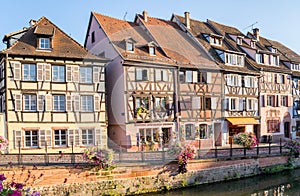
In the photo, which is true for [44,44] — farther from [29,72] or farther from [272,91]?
[272,91]

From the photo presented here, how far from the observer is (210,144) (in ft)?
78.2

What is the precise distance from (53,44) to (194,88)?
34.0 feet

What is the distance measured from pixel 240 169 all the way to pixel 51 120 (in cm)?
1115

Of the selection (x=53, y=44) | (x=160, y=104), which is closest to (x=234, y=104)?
(x=160, y=104)

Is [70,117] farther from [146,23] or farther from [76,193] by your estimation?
[146,23]

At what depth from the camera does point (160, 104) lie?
21719mm

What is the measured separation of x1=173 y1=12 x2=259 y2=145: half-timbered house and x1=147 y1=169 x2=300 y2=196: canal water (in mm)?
7443

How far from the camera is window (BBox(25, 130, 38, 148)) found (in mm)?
18022

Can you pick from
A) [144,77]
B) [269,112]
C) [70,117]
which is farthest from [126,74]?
[269,112]

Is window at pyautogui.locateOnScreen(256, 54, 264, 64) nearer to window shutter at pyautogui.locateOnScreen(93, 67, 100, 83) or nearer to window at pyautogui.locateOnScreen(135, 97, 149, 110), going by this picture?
window at pyautogui.locateOnScreen(135, 97, 149, 110)

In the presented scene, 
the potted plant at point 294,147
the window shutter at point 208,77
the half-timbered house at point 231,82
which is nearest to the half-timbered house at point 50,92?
the window shutter at point 208,77

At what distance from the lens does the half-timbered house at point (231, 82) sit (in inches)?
972

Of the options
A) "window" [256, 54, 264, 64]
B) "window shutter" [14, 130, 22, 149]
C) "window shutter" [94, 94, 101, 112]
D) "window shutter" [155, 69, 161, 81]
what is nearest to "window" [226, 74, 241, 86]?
"window" [256, 54, 264, 64]

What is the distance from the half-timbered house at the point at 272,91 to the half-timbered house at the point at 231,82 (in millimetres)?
1126
